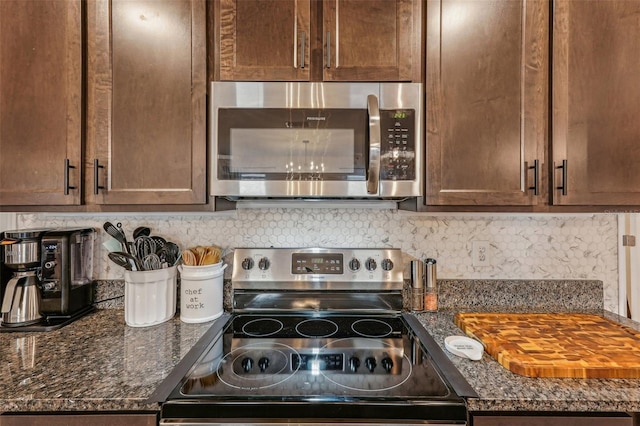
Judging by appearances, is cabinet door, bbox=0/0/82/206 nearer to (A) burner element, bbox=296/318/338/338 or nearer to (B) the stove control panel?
(B) the stove control panel

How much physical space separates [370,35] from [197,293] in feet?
4.00

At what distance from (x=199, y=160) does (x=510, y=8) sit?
1.28 metres

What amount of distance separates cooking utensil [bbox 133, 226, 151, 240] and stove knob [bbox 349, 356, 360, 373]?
1069mm

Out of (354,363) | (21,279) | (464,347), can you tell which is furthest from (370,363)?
(21,279)

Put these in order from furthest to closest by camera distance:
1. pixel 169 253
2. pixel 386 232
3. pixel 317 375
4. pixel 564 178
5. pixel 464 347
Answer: pixel 386 232, pixel 169 253, pixel 564 178, pixel 464 347, pixel 317 375

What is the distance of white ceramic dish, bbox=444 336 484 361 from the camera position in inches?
38.8

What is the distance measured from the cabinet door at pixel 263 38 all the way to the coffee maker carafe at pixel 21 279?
3.24 feet

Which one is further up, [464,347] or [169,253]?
[169,253]

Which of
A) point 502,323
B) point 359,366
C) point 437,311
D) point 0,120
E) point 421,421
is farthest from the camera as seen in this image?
point 437,311

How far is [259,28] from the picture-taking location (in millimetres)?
1151

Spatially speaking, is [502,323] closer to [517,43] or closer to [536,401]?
[536,401]

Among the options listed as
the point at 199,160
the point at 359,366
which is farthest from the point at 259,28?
the point at 359,366

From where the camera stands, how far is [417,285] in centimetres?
141

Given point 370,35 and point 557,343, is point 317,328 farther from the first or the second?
point 370,35
